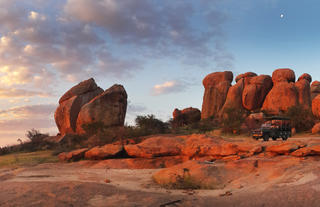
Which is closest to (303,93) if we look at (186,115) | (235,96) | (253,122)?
(235,96)

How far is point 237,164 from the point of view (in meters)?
9.49

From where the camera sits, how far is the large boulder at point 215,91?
51656 millimetres

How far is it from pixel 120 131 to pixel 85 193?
11.3 metres

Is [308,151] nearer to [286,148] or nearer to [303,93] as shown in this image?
[286,148]

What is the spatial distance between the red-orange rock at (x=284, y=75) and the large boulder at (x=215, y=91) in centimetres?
870

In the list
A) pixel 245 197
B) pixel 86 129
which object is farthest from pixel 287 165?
pixel 86 129

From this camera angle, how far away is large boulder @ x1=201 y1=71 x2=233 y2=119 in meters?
51.7

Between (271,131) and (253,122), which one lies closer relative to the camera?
(271,131)

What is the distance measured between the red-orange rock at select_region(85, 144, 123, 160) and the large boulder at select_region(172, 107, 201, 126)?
3562 cm

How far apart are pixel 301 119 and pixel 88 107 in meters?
21.9

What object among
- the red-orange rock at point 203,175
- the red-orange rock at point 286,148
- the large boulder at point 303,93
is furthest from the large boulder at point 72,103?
the large boulder at point 303,93

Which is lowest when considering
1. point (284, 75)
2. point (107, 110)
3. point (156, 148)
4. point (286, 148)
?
point (286, 148)

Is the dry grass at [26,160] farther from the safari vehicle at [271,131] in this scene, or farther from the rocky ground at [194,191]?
the safari vehicle at [271,131]

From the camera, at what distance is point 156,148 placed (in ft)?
44.9
